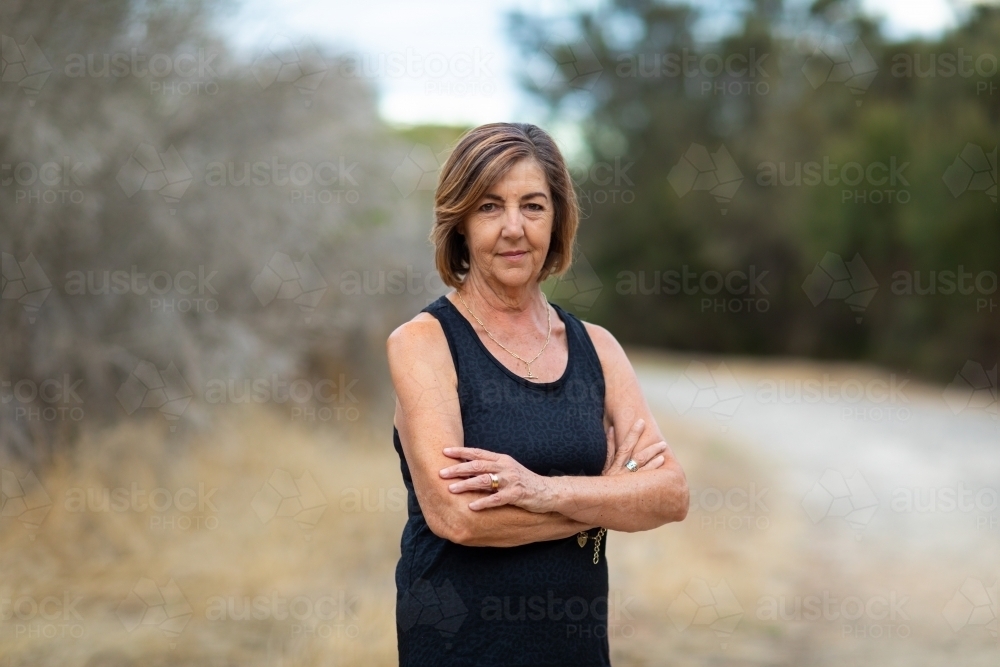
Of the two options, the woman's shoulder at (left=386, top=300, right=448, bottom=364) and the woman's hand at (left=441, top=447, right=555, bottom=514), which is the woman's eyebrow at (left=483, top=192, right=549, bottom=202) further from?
the woman's hand at (left=441, top=447, right=555, bottom=514)

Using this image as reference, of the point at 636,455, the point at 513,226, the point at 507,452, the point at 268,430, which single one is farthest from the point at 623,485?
the point at 268,430

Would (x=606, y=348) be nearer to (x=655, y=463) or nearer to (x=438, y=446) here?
(x=655, y=463)

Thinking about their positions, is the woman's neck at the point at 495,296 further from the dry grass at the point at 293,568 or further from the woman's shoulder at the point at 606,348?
the dry grass at the point at 293,568

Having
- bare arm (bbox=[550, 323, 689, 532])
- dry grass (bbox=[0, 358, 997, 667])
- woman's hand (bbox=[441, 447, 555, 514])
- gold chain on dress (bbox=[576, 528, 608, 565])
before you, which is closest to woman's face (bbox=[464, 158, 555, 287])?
bare arm (bbox=[550, 323, 689, 532])

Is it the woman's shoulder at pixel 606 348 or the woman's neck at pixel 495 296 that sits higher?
the woman's neck at pixel 495 296

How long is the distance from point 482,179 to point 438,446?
651 mm

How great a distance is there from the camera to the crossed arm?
217 centimetres

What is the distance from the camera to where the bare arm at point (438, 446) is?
2178 mm

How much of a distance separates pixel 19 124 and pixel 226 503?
261 centimetres

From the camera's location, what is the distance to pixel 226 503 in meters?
6.19

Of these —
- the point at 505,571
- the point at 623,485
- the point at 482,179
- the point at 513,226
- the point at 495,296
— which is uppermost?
the point at 482,179

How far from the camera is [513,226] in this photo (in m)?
2.36

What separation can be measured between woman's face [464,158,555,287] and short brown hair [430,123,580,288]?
0.02 meters

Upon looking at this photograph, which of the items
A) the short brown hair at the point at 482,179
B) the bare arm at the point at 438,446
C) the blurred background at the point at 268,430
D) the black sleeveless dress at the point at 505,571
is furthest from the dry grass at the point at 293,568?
the short brown hair at the point at 482,179
